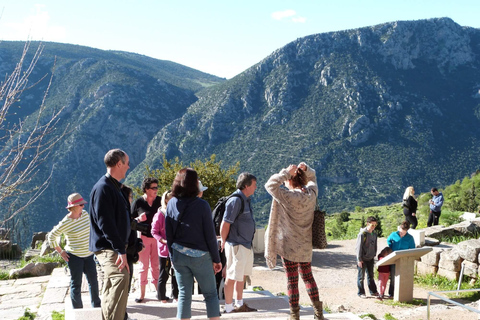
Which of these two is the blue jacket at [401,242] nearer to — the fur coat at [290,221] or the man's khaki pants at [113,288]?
the fur coat at [290,221]

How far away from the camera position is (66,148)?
229 ft

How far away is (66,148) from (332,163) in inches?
1440

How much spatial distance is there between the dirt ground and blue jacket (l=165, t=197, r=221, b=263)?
3530mm

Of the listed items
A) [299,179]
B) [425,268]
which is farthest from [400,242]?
[299,179]

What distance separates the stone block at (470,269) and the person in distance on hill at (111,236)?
25.0ft

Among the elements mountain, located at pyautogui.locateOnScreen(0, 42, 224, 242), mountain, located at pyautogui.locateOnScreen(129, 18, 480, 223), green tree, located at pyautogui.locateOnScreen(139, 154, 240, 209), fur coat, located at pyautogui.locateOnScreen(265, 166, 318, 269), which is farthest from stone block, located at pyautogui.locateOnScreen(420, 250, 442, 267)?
mountain, located at pyautogui.locateOnScreen(0, 42, 224, 242)

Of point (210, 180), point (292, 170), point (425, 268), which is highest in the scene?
point (292, 170)

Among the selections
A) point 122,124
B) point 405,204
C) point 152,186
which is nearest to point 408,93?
point 122,124

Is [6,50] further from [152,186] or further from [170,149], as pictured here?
[152,186]

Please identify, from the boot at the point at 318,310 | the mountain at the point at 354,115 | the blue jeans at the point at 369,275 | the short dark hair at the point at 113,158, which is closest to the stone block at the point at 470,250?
the blue jeans at the point at 369,275

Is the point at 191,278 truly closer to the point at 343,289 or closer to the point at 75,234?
the point at 75,234

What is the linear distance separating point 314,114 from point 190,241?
68.6 metres

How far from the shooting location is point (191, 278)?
4.11 meters

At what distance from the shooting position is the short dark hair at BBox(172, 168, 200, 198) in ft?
13.2
